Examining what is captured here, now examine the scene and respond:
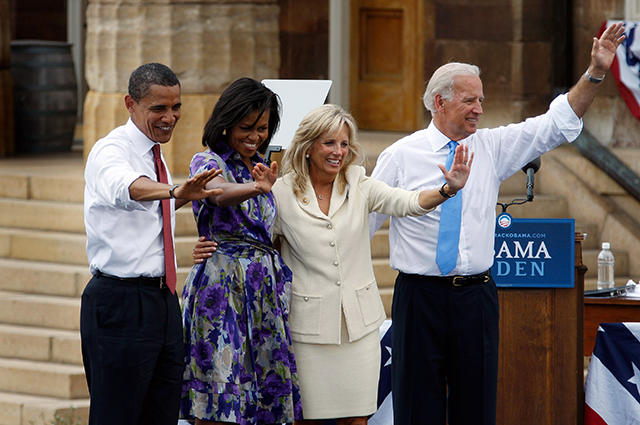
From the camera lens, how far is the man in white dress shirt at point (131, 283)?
10.9 ft

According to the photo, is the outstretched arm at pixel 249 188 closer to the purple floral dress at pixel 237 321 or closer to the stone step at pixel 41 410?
the purple floral dress at pixel 237 321

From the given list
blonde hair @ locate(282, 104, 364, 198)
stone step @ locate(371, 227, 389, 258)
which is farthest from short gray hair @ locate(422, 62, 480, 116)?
stone step @ locate(371, 227, 389, 258)

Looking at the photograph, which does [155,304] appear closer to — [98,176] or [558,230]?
[98,176]

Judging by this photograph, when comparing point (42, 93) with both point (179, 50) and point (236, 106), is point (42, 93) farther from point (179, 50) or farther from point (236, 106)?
point (236, 106)

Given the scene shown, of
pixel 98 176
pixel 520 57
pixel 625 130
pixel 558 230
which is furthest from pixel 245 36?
pixel 98 176

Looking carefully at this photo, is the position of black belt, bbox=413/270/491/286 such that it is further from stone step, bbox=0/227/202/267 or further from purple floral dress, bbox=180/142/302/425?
stone step, bbox=0/227/202/267

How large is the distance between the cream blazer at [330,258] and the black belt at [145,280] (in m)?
0.48

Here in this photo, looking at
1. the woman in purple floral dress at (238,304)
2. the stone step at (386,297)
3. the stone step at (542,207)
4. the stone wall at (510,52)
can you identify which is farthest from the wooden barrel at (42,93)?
the woman in purple floral dress at (238,304)

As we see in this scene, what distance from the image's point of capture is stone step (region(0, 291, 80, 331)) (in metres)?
6.17

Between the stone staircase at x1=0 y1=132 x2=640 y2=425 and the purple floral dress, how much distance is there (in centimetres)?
235

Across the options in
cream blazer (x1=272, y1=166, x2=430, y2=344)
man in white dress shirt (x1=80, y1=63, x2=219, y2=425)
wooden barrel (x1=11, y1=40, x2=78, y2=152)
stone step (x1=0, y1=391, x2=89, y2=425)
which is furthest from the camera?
wooden barrel (x1=11, y1=40, x2=78, y2=152)

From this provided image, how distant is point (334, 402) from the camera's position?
3.59 meters

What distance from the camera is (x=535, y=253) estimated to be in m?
4.34

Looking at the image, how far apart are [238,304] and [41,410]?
2549mm
